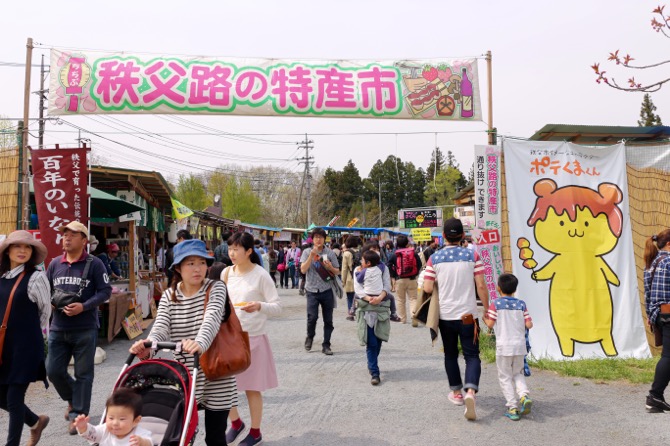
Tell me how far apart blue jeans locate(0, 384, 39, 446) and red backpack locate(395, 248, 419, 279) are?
7948 millimetres

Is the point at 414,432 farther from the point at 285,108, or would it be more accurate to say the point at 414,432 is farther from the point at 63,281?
the point at 285,108

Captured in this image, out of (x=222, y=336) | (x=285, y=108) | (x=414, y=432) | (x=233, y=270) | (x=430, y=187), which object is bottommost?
(x=414, y=432)

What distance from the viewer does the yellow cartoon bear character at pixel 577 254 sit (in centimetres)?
743

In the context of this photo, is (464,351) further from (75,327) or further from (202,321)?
(75,327)

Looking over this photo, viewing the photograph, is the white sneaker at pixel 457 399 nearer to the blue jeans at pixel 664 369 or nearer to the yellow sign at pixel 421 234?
the blue jeans at pixel 664 369

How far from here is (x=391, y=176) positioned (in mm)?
70938

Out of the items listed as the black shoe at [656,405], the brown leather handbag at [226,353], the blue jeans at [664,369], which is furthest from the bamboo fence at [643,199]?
the brown leather handbag at [226,353]

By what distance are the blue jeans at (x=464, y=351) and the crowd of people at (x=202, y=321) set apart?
0.01 m

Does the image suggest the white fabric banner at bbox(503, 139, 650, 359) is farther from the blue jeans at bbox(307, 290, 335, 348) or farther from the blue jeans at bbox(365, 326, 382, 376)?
the blue jeans at bbox(307, 290, 335, 348)

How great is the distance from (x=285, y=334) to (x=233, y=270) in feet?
17.8

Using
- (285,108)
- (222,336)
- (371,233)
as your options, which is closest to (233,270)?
(222,336)

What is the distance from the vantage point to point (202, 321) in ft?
11.3

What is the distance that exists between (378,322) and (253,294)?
93.3 inches

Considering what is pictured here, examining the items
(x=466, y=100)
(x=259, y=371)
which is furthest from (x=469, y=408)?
(x=466, y=100)
